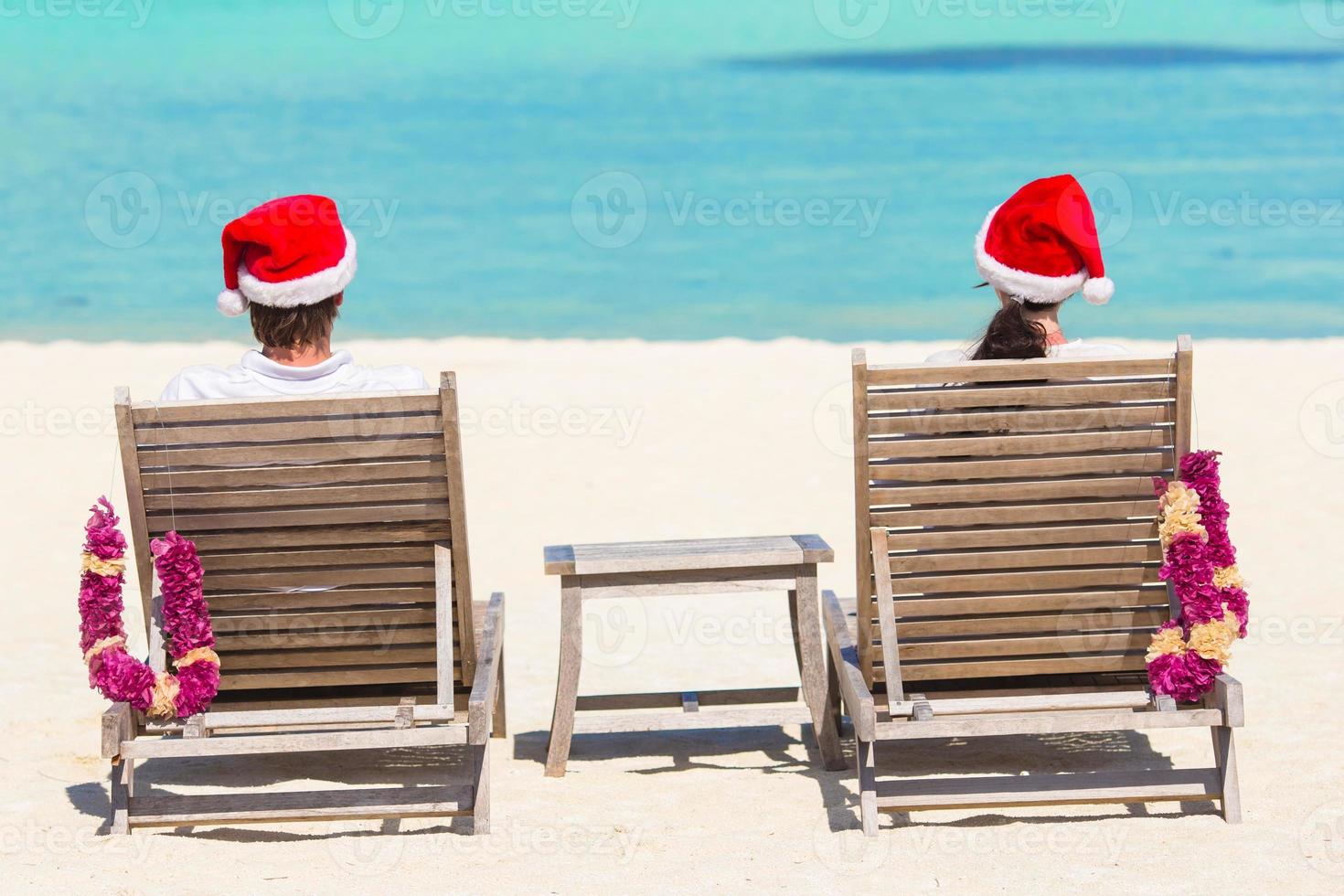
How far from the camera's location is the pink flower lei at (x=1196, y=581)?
3.44 m

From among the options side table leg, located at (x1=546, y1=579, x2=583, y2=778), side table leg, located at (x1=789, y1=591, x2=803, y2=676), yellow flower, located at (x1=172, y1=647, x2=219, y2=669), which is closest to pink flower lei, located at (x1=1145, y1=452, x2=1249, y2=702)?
side table leg, located at (x1=789, y1=591, x2=803, y2=676)

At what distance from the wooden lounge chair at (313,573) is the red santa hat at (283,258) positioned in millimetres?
502

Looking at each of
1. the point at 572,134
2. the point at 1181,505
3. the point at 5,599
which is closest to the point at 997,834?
the point at 1181,505

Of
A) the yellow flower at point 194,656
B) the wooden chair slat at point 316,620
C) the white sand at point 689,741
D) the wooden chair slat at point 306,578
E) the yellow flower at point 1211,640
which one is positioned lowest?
the white sand at point 689,741

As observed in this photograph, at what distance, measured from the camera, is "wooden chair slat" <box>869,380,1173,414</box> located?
3447 millimetres

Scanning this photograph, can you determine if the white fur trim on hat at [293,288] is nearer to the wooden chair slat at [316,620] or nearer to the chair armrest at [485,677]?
the wooden chair slat at [316,620]

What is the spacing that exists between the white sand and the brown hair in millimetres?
1192

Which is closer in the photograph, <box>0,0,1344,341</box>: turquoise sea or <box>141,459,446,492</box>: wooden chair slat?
<box>141,459,446,492</box>: wooden chair slat

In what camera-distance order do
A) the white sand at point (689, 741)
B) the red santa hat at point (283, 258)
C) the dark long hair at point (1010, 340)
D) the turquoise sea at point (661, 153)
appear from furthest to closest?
the turquoise sea at point (661, 153) < the red santa hat at point (283, 258) < the dark long hair at point (1010, 340) < the white sand at point (689, 741)

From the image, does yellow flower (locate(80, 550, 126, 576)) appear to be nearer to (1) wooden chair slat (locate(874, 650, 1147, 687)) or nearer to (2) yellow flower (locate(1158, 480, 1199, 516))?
(1) wooden chair slat (locate(874, 650, 1147, 687))

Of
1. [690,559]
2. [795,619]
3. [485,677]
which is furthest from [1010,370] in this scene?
[485,677]

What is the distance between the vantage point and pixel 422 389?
349cm

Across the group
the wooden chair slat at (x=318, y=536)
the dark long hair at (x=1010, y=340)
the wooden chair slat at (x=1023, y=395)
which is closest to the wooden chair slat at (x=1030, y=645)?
the wooden chair slat at (x=1023, y=395)

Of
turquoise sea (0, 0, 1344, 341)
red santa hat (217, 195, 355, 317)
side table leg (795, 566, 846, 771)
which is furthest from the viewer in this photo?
turquoise sea (0, 0, 1344, 341)
